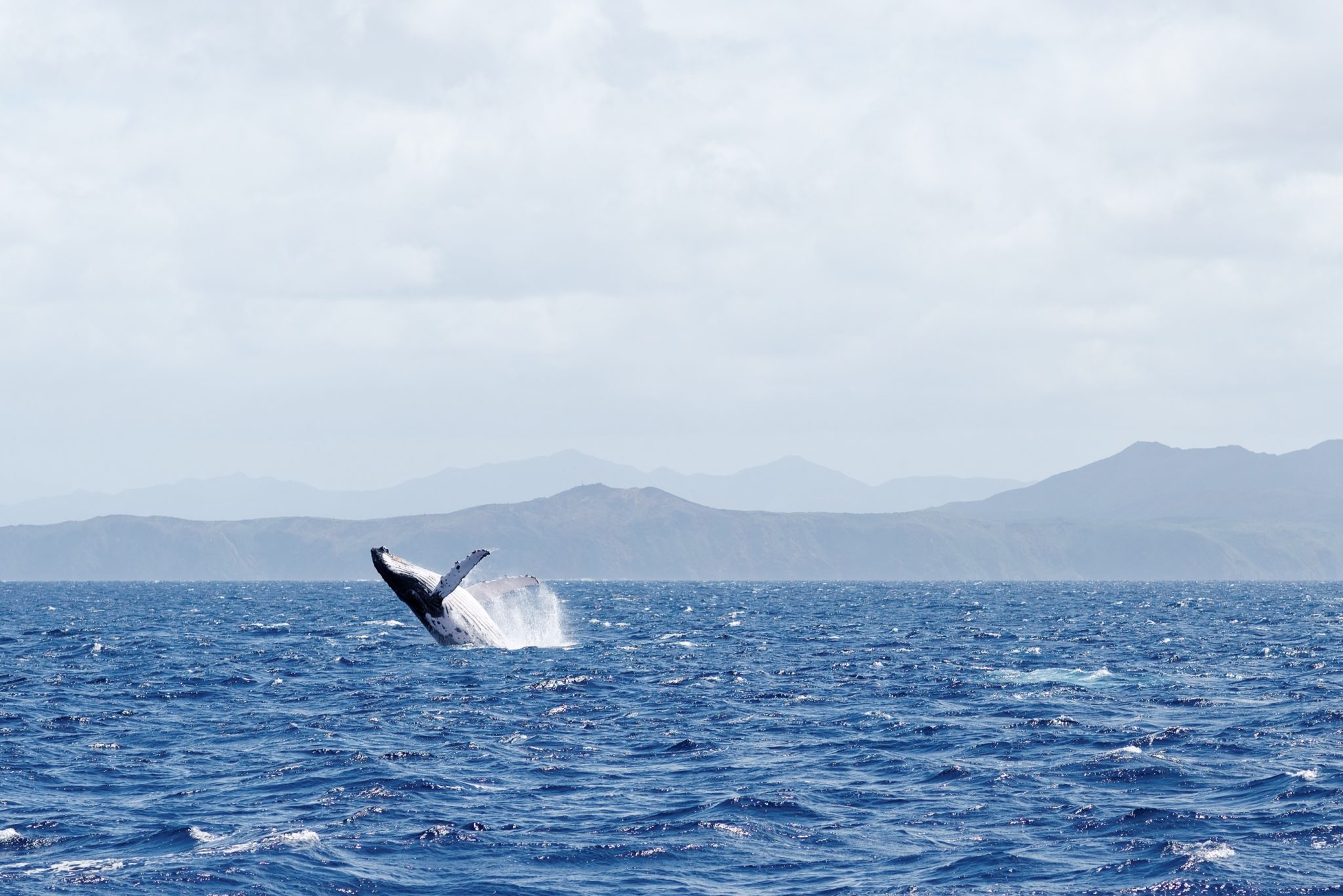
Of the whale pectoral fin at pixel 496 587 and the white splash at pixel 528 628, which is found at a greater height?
the whale pectoral fin at pixel 496 587

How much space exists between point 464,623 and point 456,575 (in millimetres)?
8182

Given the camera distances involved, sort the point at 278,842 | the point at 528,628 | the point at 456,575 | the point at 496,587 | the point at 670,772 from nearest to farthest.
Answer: the point at 278,842 < the point at 670,772 < the point at 456,575 < the point at 496,587 < the point at 528,628

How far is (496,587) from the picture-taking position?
5075 cm

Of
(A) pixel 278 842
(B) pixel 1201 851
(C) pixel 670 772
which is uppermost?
(A) pixel 278 842

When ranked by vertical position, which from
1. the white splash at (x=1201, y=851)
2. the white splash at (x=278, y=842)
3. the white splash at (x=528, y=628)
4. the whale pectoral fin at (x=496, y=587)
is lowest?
the white splash at (x=1201, y=851)

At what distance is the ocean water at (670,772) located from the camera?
21.0 m

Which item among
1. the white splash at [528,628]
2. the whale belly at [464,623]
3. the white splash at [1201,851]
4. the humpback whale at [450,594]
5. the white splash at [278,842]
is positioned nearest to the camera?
the white splash at [1201,851]

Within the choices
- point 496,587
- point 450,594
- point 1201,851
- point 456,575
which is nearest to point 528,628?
point 450,594

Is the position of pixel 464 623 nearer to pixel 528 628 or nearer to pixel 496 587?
pixel 496 587

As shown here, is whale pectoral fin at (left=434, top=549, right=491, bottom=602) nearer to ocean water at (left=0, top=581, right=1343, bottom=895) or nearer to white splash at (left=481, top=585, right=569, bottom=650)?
white splash at (left=481, top=585, right=569, bottom=650)

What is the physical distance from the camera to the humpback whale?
48438mm

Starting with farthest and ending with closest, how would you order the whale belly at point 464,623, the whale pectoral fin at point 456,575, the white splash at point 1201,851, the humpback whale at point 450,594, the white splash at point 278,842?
the whale belly at point 464,623, the humpback whale at point 450,594, the whale pectoral fin at point 456,575, the white splash at point 278,842, the white splash at point 1201,851

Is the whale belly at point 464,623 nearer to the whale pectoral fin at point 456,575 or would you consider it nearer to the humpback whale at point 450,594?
the humpback whale at point 450,594

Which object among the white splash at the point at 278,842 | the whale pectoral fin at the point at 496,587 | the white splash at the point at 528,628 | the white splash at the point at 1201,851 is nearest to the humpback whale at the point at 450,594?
the whale pectoral fin at the point at 496,587
